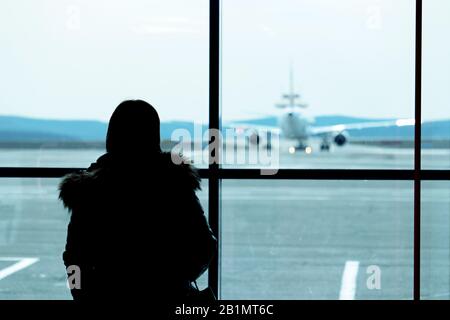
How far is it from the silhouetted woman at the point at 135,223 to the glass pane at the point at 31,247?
0.40 metres

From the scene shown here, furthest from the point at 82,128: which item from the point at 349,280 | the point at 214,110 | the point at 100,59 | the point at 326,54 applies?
the point at 349,280

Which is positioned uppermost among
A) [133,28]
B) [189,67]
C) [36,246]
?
[133,28]

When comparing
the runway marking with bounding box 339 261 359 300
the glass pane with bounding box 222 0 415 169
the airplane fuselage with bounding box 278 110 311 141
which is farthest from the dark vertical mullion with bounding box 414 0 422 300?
the airplane fuselage with bounding box 278 110 311 141

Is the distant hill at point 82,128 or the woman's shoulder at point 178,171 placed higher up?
the distant hill at point 82,128

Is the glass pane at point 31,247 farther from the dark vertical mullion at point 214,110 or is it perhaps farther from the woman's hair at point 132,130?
the woman's hair at point 132,130

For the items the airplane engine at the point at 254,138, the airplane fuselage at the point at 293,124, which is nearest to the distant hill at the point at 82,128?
the airplane engine at the point at 254,138

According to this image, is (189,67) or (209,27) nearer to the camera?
(209,27)

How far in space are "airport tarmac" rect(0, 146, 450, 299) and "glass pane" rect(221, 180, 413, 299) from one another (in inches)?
0.9

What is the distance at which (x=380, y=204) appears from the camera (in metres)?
21.4

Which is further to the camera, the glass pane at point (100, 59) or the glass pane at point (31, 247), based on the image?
the glass pane at point (31, 247)

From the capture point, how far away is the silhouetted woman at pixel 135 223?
210cm

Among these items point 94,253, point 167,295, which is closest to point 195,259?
point 167,295

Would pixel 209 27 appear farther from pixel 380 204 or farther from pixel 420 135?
pixel 380 204
